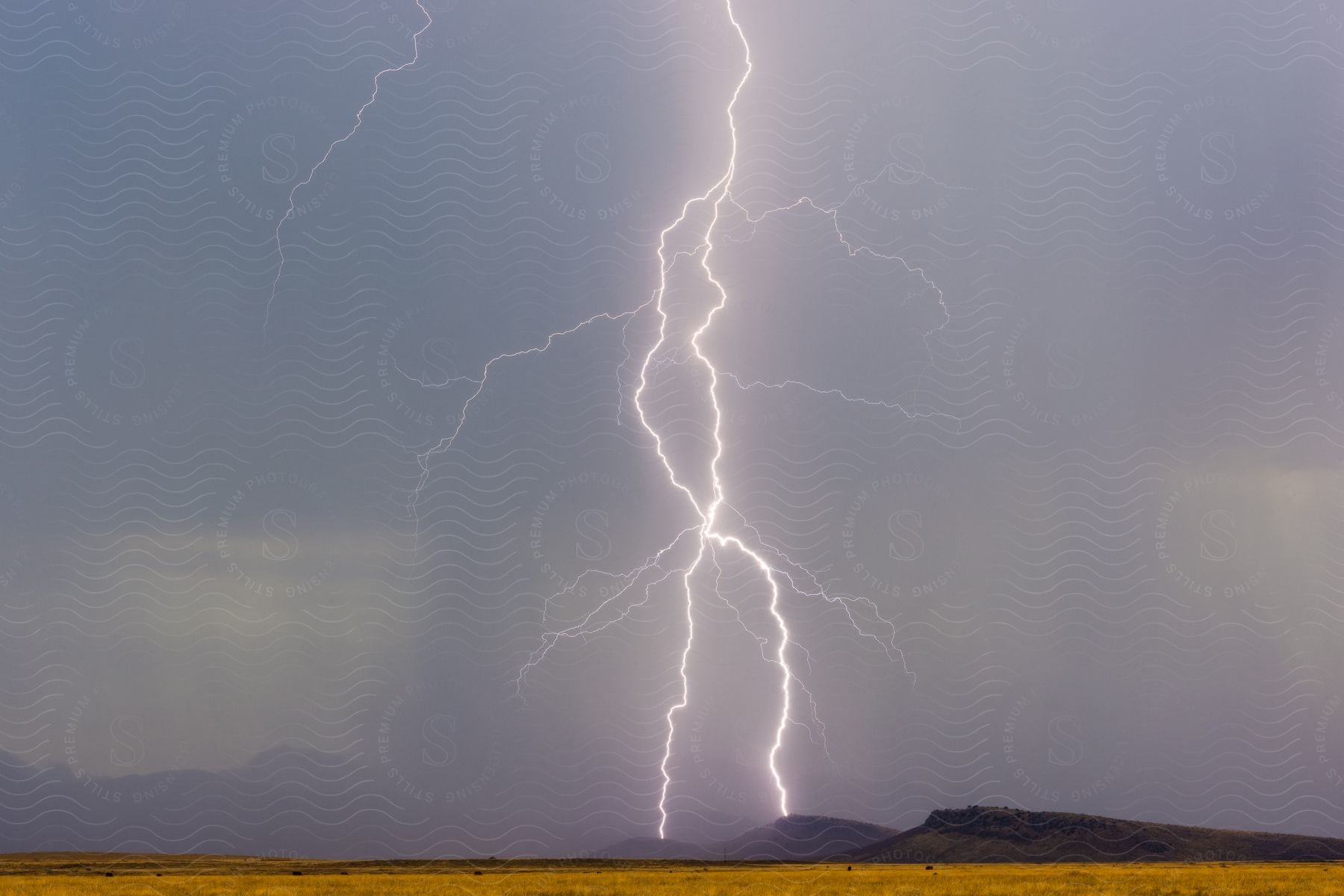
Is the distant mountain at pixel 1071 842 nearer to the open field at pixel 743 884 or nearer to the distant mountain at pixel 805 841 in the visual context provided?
the distant mountain at pixel 805 841

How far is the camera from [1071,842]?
5378 centimetres

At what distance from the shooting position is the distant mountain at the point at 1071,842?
4744cm

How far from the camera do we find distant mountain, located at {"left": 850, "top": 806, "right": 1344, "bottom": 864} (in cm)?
4744

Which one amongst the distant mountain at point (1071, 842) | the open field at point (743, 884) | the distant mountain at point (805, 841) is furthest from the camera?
the distant mountain at point (1071, 842)

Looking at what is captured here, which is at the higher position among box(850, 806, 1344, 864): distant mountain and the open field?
the open field

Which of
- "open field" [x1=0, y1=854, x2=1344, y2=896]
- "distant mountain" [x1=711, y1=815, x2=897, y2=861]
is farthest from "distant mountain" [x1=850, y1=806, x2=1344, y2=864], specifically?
"open field" [x1=0, y1=854, x2=1344, y2=896]

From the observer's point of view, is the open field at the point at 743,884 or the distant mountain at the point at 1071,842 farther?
the distant mountain at the point at 1071,842

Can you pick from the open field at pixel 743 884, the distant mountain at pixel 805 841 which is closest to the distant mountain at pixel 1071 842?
the distant mountain at pixel 805 841

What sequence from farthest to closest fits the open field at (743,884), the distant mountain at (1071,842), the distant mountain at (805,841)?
the distant mountain at (1071,842)
the distant mountain at (805,841)
the open field at (743,884)

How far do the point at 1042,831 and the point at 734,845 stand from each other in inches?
1250

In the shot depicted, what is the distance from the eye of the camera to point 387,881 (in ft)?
64.3

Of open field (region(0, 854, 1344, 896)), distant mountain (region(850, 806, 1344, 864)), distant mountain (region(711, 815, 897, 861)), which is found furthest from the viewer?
distant mountain (region(850, 806, 1344, 864))

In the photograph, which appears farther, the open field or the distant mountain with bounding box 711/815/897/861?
the distant mountain with bounding box 711/815/897/861

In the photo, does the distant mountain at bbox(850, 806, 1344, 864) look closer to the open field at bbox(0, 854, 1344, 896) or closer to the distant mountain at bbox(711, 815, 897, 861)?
the distant mountain at bbox(711, 815, 897, 861)
